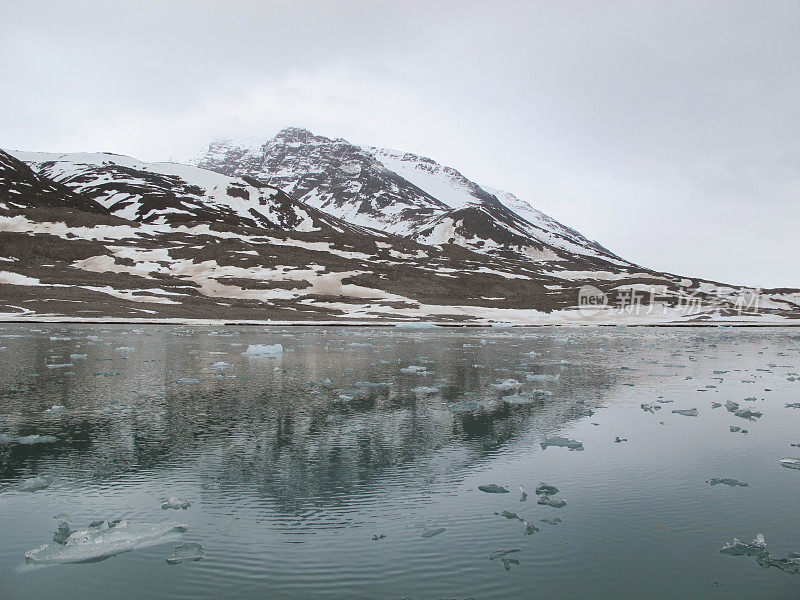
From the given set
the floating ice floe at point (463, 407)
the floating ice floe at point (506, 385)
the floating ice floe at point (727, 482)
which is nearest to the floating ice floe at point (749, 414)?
the floating ice floe at point (727, 482)

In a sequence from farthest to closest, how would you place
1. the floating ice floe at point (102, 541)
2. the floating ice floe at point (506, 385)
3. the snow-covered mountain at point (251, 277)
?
the snow-covered mountain at point (251, 277) → the floating ice floe at point (506, 385) → the floating ice floe at point (102, 541)

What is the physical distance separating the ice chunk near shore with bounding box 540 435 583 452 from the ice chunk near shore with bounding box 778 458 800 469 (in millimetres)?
3814

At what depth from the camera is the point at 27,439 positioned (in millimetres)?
12781

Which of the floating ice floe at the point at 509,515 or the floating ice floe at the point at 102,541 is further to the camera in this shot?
the floating ice floe at the point at 509,515

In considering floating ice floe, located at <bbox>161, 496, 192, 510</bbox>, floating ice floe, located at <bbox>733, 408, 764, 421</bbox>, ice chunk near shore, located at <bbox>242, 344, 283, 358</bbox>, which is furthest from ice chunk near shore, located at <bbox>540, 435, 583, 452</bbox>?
ice chunk near shore, located at <bbox>242, 344, 283, 358</bbox>

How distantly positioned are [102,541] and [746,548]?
8228 millimetres

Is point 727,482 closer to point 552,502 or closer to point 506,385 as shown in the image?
point 552,502

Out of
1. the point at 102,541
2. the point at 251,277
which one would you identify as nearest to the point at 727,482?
the point at 102,541

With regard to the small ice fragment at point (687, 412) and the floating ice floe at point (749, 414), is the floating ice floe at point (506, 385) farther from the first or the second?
the floating ice floe at point (749, 414)

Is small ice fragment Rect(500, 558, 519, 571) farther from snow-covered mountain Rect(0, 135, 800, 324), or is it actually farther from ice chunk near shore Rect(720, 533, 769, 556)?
snow-covered mountain Rect(0, 135, 800, 324)

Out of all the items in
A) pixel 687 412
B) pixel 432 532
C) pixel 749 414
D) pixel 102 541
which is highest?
pixel 749 414

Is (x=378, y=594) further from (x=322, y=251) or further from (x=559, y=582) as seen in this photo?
(x=322, y=251)

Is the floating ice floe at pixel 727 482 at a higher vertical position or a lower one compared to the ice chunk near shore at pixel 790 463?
lower

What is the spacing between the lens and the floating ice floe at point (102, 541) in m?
7.36
